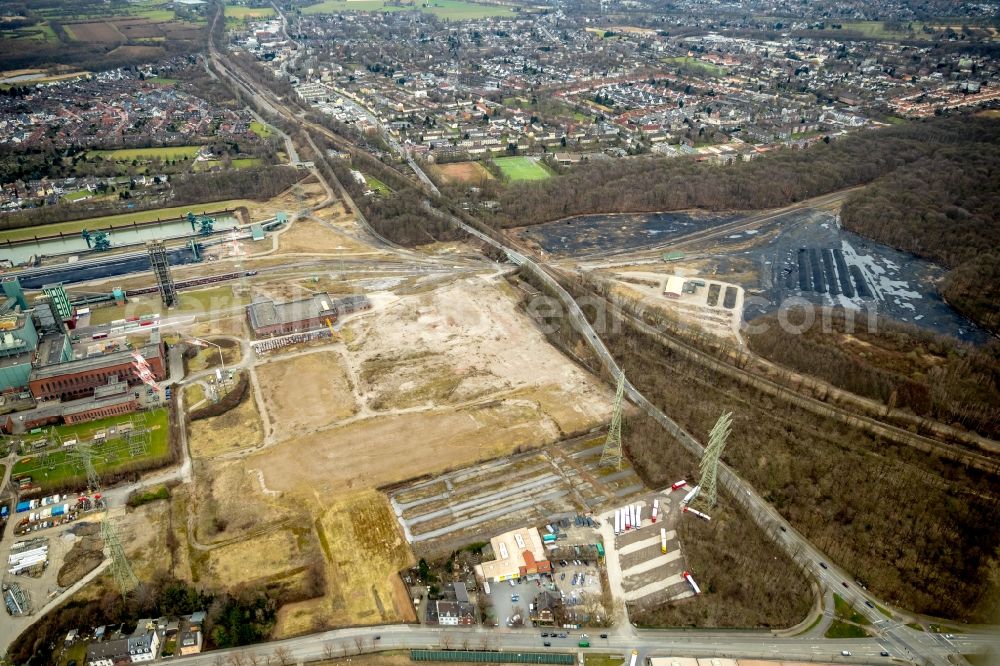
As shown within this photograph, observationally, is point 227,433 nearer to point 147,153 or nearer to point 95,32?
point 147,153

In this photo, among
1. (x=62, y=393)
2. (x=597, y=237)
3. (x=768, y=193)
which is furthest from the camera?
(x=768, y=193)

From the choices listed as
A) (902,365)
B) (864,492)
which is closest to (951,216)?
(902,365)

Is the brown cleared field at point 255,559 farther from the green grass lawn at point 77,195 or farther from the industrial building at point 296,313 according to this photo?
the green grass lawn at point 77,195

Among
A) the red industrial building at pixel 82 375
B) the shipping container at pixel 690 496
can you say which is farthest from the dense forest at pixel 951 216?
the red industrial building at pixel 82 375

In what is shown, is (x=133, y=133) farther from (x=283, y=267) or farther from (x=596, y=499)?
(x=596, y=499)

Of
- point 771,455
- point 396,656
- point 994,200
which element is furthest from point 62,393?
point 994,200

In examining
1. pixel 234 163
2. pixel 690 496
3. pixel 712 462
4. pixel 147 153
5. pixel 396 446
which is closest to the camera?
pixel 712 462
